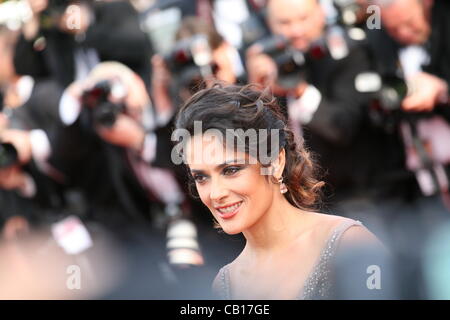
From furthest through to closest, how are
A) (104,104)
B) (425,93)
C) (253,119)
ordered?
(104,104) < (425,93) < (253,119)

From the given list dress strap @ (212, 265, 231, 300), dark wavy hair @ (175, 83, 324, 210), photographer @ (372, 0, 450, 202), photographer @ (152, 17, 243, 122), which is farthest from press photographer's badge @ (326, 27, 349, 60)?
dress strap @ (212, 265, 231, 300)

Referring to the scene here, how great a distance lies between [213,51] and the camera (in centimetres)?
292

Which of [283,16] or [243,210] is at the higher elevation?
[283,16]

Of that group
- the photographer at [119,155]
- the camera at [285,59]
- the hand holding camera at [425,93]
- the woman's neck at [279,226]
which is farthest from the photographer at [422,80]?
the woman's neck at [279,226]

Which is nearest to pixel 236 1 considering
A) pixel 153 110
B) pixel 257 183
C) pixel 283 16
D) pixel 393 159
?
pixel 283 16

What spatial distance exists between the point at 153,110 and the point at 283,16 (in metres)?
0.55

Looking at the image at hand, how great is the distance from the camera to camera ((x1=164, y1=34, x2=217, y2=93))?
2.92 meters

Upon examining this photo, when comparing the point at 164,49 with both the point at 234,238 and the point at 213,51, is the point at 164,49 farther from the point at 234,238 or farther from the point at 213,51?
the point at 234,238

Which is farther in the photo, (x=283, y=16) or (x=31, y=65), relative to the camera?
(x=31, y=65)

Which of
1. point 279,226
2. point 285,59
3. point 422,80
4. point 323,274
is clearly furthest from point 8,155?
point 323,274

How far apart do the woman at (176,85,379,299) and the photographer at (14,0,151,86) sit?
136 cm

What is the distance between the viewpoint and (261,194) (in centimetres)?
179

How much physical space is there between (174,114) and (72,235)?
2.01 feet

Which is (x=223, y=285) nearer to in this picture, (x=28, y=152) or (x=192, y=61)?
(x=192, y=61)
